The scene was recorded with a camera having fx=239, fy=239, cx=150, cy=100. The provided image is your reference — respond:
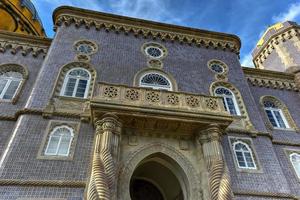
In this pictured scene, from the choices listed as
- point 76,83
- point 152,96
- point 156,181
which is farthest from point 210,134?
point 76,83

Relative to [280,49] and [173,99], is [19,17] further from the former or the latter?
[280,49]

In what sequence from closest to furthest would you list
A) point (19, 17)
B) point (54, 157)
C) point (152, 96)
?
point (54, 157)
point (152, 96)
point (19, 17)

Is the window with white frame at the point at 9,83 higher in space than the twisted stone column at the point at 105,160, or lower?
higher

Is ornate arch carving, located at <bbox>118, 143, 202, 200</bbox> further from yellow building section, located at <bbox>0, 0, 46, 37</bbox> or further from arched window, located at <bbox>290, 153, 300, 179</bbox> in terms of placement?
yellow building section, located at <bbox>0, 0, 46, 37</bbox>

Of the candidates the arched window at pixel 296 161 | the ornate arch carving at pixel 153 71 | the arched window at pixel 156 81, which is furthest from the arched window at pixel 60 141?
the arched window at pixel 296 161

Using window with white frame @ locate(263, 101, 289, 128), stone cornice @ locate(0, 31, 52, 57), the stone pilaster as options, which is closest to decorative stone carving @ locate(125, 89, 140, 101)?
stone cornice @ locate(0, 31, 52, 57)

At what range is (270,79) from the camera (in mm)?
16375

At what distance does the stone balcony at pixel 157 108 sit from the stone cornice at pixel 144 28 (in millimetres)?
6382

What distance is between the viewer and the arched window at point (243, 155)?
10.7m

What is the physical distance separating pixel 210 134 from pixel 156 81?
16.1ft

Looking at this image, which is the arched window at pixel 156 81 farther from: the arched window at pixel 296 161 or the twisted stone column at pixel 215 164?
the arched window at pixel 296 161

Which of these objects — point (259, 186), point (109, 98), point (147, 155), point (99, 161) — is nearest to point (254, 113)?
point (259, 186)

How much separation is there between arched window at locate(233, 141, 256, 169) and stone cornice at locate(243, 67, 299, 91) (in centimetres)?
602

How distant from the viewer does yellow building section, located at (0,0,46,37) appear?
754 inches
